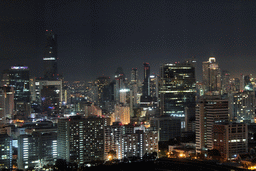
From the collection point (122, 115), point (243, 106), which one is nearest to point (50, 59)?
point (122, 115)

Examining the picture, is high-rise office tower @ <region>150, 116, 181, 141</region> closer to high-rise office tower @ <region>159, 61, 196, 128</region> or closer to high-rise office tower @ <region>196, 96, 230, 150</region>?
high-rise office tower @ <region>196, 96, 230, 150</region>

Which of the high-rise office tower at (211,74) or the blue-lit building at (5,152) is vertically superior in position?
the high-rise office tower at (211,74)

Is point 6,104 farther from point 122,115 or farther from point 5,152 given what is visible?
point 5,152

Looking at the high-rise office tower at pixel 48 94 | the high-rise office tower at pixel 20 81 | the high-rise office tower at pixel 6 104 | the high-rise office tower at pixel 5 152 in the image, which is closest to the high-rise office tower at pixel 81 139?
the high-rise office tower at pixel 5 152

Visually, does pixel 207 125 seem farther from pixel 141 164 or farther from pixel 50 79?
pixel 50 79

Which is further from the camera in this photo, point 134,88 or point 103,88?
point 103,88

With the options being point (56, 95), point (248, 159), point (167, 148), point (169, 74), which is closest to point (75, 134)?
point (167, 148)

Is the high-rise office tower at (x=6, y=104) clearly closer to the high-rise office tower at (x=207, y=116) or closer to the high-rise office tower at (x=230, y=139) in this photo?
the high-rise office tower at (x=207, y=116)

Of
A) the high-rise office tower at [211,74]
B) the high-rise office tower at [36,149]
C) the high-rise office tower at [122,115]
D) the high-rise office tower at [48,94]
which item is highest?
the high-rise office tower at [211,74]
